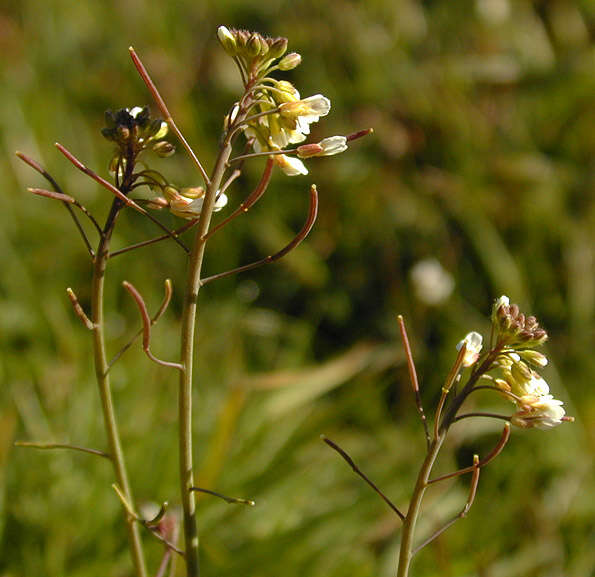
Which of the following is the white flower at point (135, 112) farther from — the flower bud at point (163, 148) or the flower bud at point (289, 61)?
the flower bud at point (289, 61)

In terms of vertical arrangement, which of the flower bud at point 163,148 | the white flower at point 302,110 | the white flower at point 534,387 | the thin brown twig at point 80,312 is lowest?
the white flower at point 534,387

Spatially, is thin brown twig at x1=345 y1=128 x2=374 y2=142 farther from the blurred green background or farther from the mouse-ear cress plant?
the blurred green background

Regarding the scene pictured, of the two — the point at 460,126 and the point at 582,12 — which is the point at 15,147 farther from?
the point at 582,12

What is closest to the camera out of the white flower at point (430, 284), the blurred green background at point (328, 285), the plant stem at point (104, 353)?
the plant stem at point (104, 353)

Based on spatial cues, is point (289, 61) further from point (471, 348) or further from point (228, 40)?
point (471, 348)

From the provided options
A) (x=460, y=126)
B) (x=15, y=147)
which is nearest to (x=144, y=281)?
(x=15, y=147)

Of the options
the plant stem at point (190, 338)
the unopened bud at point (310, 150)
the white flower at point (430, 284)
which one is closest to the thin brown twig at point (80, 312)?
the plant stem at point (190, 338)
